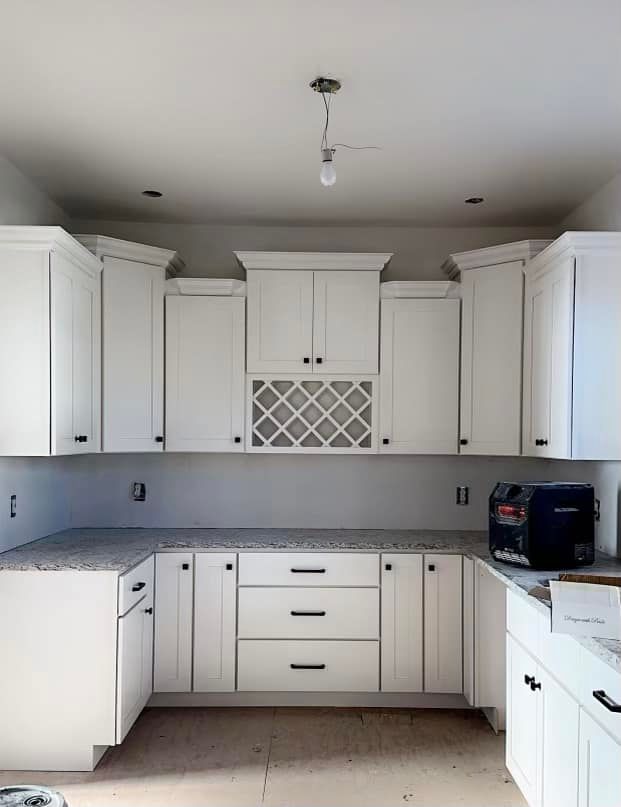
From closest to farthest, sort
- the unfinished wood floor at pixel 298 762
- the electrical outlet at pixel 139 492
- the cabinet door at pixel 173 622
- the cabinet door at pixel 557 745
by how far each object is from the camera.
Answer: the cabinet door at pixel 557 745
the unfinished wood floor at pixel 298 762
the cabinet door at pixel 173 622
the electrical outlet at pixel 139 492

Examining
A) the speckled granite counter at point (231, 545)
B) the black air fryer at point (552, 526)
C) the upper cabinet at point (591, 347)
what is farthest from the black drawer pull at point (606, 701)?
the upper cabinet at point (591, 347)

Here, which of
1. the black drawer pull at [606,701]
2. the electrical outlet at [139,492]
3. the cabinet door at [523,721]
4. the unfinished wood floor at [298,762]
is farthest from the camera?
the electrical outlet at [139,492]

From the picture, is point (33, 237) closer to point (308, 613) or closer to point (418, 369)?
point (418, 369)

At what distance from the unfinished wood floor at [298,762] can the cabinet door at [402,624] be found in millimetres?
189

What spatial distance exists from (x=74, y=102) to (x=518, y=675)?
8.88 ft

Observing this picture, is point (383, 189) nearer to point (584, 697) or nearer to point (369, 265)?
point (369, 265)

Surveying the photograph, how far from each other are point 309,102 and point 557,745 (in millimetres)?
2342

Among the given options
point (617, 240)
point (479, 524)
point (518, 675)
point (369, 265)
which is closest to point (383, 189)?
point (369, 265)

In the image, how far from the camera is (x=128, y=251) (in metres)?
3.78

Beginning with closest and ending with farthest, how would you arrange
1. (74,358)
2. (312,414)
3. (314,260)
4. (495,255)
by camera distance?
(74,358) < (495,255) < (314,260) < (312,414)

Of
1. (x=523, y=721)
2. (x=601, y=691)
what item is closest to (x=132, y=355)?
(x=523, y=721)

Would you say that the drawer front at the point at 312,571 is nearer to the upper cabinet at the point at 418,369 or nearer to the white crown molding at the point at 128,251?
the upper cabinet at the point at 418,369

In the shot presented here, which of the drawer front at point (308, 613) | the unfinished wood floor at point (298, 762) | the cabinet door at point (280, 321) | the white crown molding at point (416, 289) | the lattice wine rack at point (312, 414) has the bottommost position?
the unfinished wood floor at point (298, 762)

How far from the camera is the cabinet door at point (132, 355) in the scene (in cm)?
375
